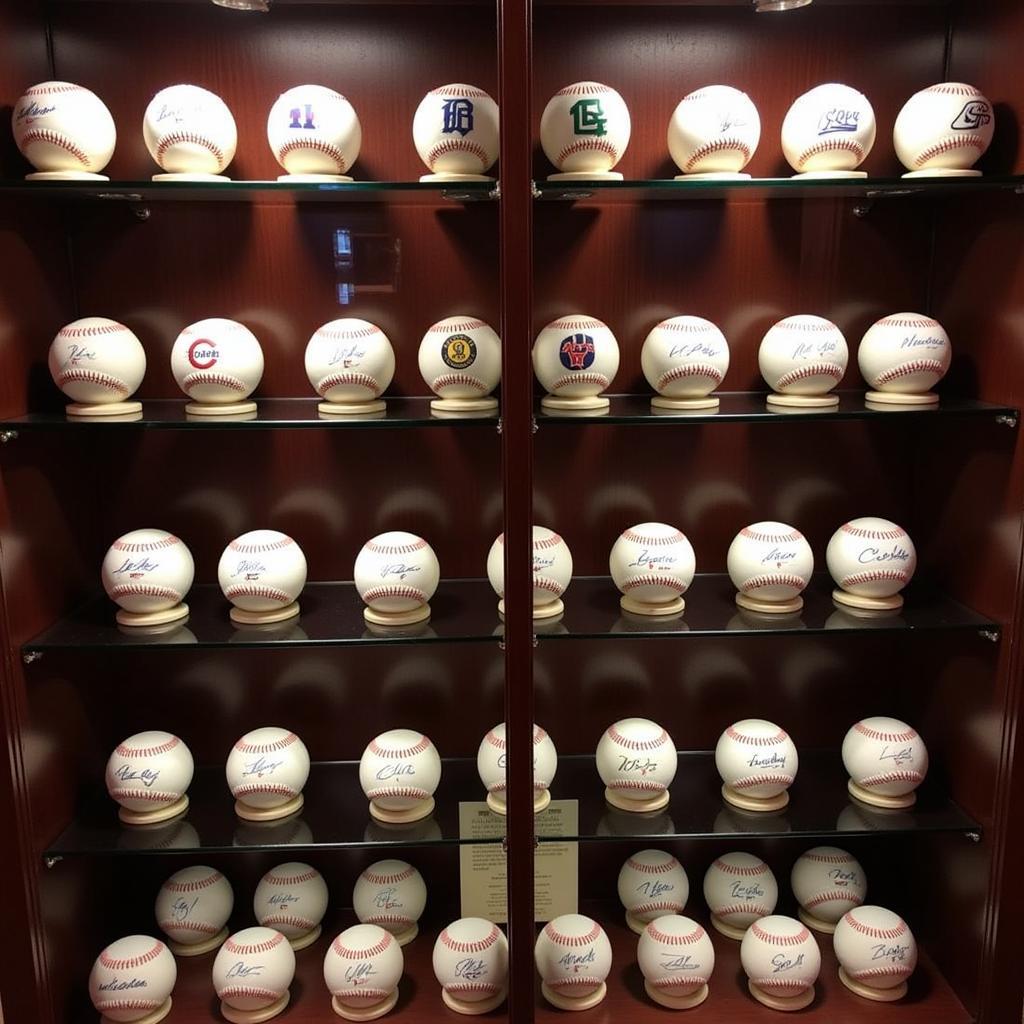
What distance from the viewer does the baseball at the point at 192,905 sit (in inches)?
66.8

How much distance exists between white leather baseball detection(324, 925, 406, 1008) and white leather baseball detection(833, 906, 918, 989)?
0.73m

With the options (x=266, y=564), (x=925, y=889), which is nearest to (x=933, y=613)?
(x=925, y=889)

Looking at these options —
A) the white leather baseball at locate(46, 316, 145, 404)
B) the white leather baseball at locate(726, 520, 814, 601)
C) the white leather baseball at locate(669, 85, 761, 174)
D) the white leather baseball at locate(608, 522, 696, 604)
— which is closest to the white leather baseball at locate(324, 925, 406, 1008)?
the white leather baseball at locate(608, 522, 696, 604)

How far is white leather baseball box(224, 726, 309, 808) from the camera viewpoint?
161 cm

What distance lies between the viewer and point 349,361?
1520 millimetres

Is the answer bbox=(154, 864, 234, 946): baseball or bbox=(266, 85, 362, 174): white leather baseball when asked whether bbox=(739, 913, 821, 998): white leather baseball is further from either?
bbox=(266, 85, 362, 174): white leather baseball

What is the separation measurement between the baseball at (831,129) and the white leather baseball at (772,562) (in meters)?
0.57

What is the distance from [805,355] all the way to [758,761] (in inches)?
25.9

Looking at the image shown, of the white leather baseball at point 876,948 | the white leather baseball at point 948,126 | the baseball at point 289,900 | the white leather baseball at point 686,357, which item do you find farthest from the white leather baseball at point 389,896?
the white leather baseball at point 948,126

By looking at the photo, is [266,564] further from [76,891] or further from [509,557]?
[76,891]

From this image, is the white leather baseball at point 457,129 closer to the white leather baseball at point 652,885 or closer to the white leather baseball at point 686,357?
the white leather baseball at point 686,357

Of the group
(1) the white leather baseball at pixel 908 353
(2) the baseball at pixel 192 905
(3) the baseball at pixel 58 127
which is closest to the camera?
(3) the baseball at pixel 58 127

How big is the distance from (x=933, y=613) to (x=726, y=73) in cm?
95

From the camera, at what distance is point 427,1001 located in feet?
5.43
